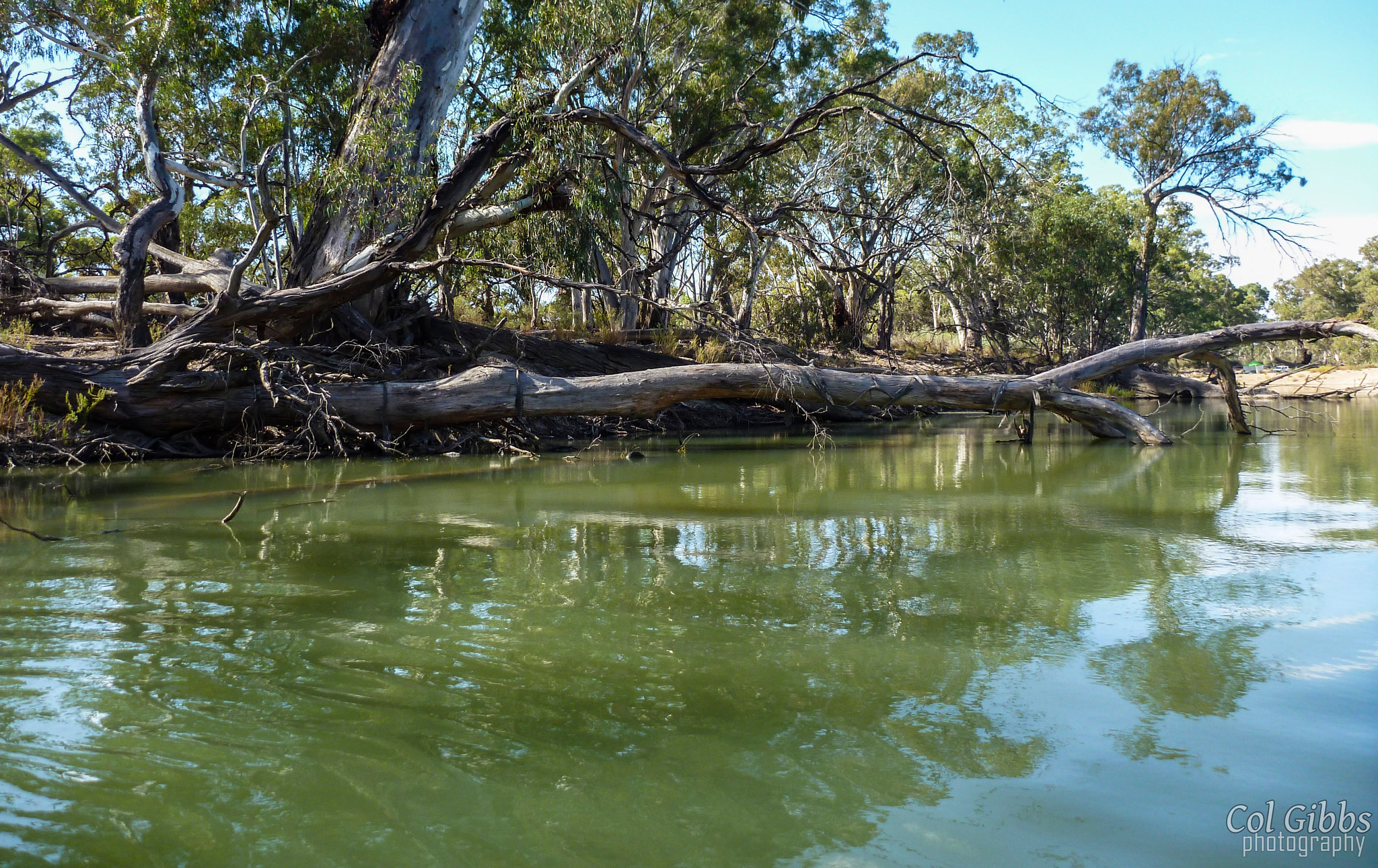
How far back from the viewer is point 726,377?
31.9ft

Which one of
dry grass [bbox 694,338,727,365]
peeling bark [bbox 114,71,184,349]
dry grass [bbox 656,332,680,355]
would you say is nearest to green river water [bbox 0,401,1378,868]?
peeling bark [bbox 114,71,184,349]

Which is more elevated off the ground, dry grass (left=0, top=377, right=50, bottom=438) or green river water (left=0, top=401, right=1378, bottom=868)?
dry grass (left=0, top=377, right=50, bottom=438)

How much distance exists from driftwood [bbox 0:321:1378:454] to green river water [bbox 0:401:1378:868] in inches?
120

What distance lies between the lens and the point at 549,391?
9.54 metres

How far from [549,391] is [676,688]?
7106mm

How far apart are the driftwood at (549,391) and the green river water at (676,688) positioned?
120 inches

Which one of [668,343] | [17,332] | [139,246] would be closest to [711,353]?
[668,343]

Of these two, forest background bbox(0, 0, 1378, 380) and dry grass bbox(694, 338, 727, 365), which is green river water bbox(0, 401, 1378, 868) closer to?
forest background bbox(0, 0, 1378, 380)

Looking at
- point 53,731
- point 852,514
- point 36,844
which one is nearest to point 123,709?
point 53,731

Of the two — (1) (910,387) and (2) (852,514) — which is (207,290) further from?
(2) (852,514)

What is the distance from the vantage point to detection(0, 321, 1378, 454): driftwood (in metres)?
8.49

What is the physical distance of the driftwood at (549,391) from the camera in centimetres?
849

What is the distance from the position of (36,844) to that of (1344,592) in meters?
4.45

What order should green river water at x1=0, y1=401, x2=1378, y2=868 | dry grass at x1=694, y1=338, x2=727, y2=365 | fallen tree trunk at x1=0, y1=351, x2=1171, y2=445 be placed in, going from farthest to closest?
dry grass at x1=694, y1=338, x2=727, y2=365, fallen tree trunk at x1=0, y1=351, x2=1171, y2=445, green river water at x1=0, y1=401, x2=1378, y2=868
